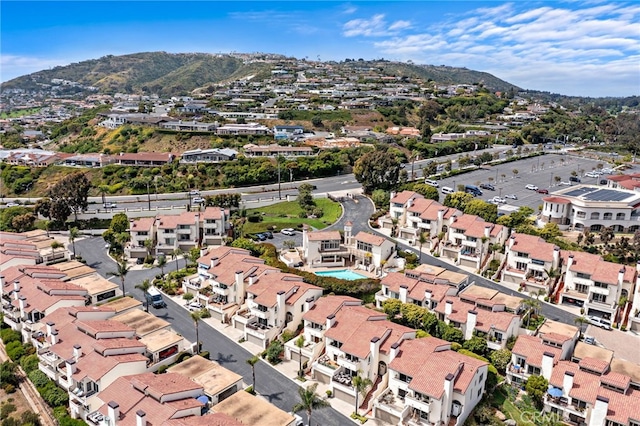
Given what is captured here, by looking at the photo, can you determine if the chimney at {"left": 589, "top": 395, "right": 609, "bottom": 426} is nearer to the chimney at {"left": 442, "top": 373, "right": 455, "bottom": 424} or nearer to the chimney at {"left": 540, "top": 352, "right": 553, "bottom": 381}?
the chimney at {"left": 540, "top": 352, "right": 553, "bottom": 381}

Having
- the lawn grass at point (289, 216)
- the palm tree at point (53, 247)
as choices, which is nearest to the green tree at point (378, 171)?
the lawn grass at point (289, 216)

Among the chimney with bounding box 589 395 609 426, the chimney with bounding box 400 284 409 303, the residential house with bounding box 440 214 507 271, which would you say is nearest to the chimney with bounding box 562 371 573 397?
the chimney with bounding box 589 395 609 426

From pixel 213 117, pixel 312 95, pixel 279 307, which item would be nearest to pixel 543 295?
pixel 279 307

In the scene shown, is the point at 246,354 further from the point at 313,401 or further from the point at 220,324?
the point at 313,401

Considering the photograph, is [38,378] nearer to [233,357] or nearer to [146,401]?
[146,401]

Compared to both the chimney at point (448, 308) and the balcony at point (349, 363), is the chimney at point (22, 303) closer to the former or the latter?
the balcony at point (349, 363)

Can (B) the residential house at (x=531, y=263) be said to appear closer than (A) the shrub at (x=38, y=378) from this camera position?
No
